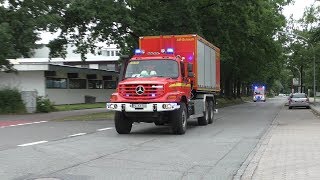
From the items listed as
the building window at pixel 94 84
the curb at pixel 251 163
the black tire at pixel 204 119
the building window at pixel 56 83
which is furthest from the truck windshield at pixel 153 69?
the building window at pixel 94 84

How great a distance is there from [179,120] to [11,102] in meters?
17.8

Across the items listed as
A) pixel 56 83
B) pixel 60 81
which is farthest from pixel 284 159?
pixel 60 81

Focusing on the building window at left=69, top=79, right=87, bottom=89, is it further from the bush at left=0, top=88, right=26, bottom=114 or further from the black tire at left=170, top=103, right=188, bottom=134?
the black tire at left=170, top=103, right=188, bottom=134

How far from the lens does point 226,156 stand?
12.3 metres

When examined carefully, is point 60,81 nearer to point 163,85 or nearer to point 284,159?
point 163,85

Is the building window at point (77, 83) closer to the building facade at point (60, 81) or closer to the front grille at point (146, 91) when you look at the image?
the building facade at point (60, 81)

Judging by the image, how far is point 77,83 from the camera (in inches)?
2041

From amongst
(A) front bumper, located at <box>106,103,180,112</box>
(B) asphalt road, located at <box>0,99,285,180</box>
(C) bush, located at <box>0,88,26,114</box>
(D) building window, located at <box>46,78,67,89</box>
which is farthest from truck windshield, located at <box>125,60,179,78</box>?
(D) building window, located at <box>46,78,67,89</box>

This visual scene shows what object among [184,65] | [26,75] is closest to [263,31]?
[26,75]

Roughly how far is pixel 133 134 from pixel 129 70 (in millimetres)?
2371

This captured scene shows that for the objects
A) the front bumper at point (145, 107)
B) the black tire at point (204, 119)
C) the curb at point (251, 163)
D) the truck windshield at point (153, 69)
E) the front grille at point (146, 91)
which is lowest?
the curb at point (251, 163)

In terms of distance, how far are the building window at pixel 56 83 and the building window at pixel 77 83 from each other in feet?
4.74

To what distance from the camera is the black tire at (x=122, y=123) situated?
57.8 ft

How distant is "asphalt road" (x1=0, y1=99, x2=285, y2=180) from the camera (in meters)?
9.66
